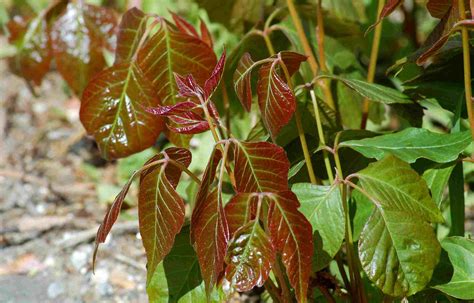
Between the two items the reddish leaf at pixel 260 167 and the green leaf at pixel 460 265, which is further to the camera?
the green leaf at pixel 460 265

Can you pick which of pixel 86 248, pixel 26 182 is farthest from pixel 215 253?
pixel 26 182

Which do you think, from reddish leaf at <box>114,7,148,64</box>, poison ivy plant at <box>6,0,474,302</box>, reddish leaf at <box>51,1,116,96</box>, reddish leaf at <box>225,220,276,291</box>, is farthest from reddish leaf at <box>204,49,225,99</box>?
reddish leaf at <box>51,1,116,96</box>

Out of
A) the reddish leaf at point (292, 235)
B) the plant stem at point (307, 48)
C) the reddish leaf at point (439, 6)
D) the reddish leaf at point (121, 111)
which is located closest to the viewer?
the reddish leaf at point (292, 235)

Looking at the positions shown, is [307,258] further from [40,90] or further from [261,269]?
[40,90]

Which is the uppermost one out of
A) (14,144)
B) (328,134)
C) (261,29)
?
(261,29)

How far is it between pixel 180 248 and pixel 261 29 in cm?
59

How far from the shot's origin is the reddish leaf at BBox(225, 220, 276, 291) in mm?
1037

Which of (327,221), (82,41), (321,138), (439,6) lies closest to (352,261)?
(327,221)

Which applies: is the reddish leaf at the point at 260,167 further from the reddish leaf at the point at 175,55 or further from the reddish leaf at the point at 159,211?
the reddish leaf at the point at 175,55

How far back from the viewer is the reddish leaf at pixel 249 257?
1037 millimetres

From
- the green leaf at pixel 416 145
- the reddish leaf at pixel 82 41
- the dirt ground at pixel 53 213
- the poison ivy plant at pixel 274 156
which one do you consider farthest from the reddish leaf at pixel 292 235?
the dirt ground at pixel 53 213

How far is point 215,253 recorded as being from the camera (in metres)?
1.06

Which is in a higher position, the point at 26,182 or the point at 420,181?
the point at 420,181

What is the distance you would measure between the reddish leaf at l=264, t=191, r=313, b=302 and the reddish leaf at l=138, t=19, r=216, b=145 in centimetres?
39
